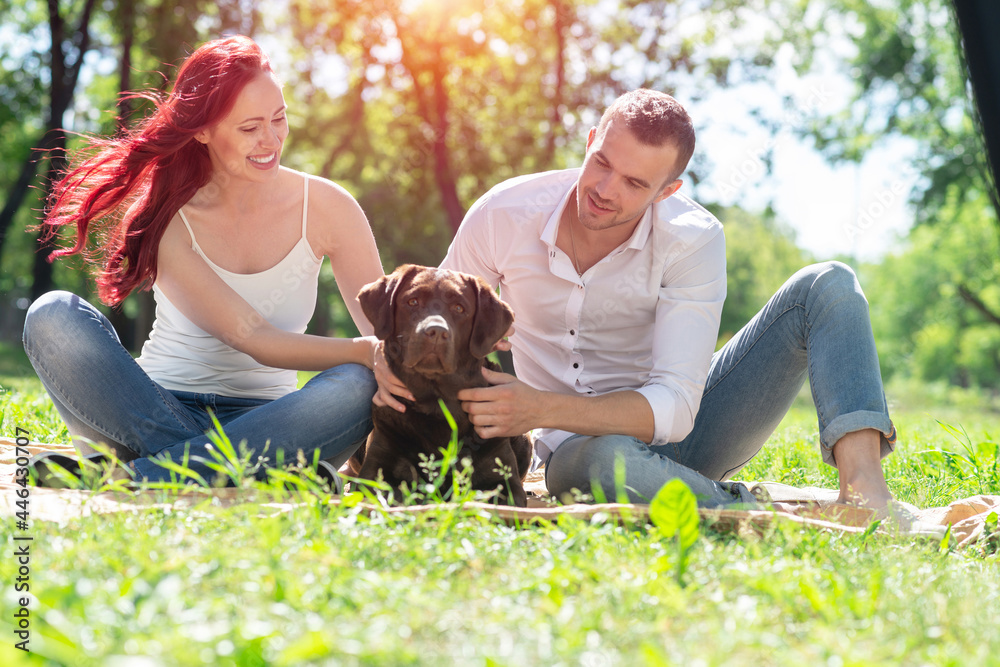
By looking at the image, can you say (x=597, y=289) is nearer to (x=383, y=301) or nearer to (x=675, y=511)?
(x=383, y=301)

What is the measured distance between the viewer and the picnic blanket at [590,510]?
256cm

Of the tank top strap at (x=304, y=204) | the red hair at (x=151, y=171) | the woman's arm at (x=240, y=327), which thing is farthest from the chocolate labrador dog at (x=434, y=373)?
the red hair at (x=151, y=171)

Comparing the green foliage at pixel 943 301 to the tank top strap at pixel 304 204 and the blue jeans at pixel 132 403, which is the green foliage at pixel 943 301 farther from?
the blue jeans at pixel 132 403

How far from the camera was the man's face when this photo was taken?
3.59m

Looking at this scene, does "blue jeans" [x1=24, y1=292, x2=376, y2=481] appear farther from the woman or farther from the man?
the man

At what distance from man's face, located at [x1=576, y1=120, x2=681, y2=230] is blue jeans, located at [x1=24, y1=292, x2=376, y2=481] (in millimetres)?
1405

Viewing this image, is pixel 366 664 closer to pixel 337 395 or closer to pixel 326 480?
pixel 326 480

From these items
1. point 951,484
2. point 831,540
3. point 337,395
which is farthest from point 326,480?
point 951,484

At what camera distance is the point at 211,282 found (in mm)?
3770

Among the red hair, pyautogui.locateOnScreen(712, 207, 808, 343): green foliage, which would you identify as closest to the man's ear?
the red hair

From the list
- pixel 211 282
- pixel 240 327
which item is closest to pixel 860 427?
pixel 240 327

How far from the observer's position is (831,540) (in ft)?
8.85

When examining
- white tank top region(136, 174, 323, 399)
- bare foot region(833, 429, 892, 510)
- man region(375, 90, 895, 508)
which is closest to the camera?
bare foot region(833, 429, 892, 510)

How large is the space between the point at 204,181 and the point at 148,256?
0.49m
